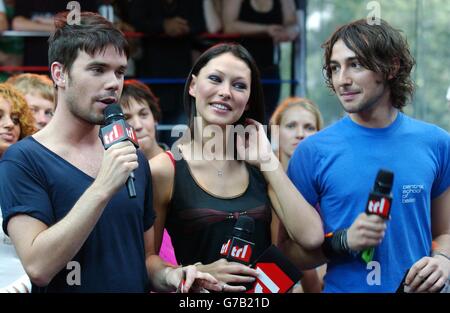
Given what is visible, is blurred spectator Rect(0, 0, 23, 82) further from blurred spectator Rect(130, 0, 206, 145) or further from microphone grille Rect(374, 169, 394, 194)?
microphone grille Rect(374, 169, 394, 194)

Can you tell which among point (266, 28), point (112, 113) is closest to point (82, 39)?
point (112, 113)

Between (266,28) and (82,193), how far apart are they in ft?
12.8

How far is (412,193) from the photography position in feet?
10.1

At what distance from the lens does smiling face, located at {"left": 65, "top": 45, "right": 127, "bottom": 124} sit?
2807 millimetres

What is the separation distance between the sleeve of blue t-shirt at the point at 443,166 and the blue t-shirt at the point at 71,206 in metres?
1.25

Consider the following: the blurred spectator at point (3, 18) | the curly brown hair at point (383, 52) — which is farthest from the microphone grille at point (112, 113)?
the blurred spectator at point (3, 18)

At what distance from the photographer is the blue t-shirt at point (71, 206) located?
260cm

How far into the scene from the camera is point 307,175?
3170mm

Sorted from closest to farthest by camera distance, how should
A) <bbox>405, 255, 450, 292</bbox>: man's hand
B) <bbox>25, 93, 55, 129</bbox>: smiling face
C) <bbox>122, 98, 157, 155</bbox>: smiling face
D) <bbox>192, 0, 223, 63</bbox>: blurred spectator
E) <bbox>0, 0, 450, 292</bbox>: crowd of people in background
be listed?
1. <bbox>0, 0, 450, 292</bbox>: crowd of people in background
2. <bbox>405, 255, 450, 292</bbox>: man's hand
3. <bbox>122, 98, 157, 155</bbox>: smiling face
4. <bbox>25, 93, 55, 129</bbox>: smiling face
5. <bbox>192, 0, 223, 63</bbox>: blurred spectator

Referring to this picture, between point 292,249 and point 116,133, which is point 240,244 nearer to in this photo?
point 292,249

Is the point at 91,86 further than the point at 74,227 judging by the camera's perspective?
Yes

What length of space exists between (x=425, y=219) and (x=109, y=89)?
4.53ft

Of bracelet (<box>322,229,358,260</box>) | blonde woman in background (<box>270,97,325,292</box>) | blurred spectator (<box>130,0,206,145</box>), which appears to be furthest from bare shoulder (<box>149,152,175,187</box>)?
blurred spectator (<box>130,0,206,145</box>)

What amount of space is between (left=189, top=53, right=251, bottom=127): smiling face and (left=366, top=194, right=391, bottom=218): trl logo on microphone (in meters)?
0.76
